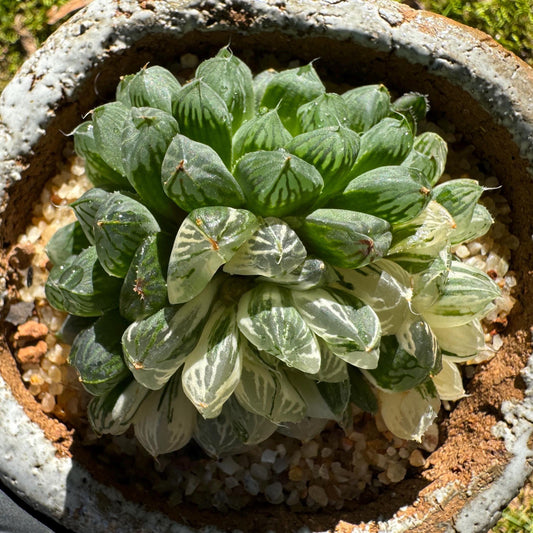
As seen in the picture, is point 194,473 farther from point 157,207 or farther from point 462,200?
point 462,200

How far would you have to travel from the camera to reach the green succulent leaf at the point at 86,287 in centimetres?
96

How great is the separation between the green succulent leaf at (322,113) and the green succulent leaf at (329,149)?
0.05m

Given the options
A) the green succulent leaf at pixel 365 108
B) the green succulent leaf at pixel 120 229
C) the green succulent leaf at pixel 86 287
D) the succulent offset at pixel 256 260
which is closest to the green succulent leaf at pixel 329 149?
the succulent offset at pixel 256 260

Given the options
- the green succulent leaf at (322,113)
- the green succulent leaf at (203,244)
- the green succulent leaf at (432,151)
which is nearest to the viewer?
the green succulent leaf at (203,244)

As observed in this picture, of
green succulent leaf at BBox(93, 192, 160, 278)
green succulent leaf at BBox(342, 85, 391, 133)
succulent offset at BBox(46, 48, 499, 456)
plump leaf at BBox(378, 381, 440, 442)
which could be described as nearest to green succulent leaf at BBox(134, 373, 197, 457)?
succulent offset at BBox(46, 48, 499, 456)

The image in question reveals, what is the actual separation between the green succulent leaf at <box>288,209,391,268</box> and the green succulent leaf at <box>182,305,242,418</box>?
0.51 feet

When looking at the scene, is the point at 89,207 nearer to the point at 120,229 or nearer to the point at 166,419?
the point at 120,229

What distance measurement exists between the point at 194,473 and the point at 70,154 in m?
0.63

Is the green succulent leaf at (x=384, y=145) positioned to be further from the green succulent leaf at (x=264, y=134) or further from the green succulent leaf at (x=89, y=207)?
the green succulent leaf at (x=89, y=207)

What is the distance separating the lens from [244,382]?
37.3 inches

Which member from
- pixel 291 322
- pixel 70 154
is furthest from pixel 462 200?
pixel 70 154

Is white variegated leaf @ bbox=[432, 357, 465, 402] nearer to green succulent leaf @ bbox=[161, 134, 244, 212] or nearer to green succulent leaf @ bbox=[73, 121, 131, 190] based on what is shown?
green succulent leaf @ bbox=[161, 134, 244, 212]

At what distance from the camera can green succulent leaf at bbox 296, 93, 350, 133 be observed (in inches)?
36.4

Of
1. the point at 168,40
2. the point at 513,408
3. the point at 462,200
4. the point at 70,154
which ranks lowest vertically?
the point at 70,154
